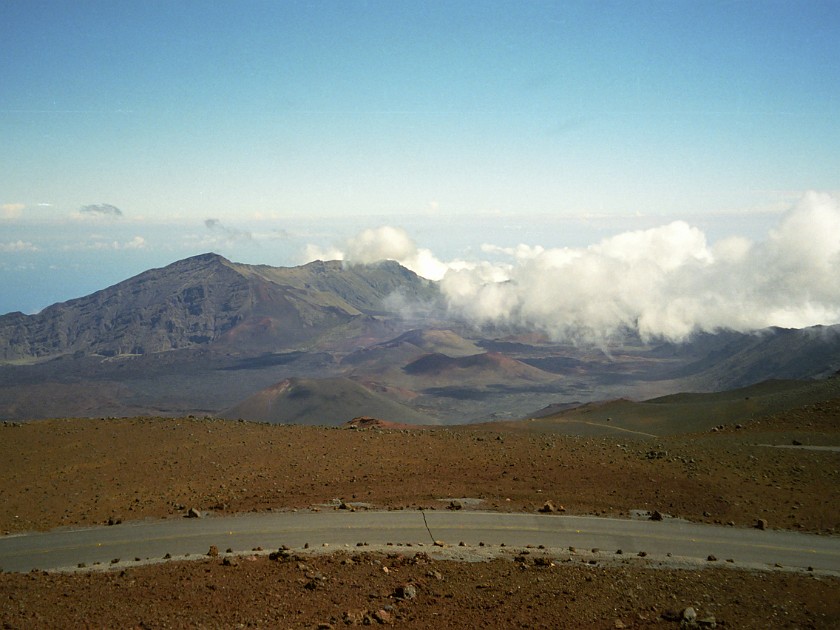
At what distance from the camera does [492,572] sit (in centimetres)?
1711

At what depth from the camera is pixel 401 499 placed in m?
24.8

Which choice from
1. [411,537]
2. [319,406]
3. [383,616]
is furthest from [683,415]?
[319,406]

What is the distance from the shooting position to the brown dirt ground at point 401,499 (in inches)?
579

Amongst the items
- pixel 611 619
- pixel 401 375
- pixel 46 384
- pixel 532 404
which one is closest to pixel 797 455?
pixel 611 619

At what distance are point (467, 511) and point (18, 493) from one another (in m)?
18.3

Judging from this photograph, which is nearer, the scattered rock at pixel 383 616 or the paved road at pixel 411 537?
the scattered rock at pixel 383 616

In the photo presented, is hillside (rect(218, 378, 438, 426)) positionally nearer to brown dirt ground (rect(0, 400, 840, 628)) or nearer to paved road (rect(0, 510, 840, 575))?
brown dirt ground (rect(0, 400, 840, 628))

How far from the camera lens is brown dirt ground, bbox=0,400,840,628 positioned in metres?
14.7

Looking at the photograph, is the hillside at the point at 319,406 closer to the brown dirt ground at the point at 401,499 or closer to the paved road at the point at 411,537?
the brown dirt ground at the point at 401,499

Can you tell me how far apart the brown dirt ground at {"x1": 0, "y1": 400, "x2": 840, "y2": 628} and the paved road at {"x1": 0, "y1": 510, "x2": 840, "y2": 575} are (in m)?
1.23

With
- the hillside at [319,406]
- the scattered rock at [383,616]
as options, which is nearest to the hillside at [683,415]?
the scattered rock at [383,616]

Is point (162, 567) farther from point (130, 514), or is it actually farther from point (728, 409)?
point (728, 409)

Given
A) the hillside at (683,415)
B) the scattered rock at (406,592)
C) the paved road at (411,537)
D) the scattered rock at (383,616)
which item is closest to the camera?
the scattered rock at (383,616)

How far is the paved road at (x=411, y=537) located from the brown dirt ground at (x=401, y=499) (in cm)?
123
